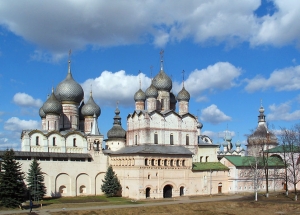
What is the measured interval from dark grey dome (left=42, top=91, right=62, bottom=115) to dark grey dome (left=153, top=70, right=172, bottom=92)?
12.2 m

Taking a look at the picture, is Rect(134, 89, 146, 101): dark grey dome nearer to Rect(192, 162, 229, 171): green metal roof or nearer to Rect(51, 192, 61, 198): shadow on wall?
Rect(192, 162, 229, 171): green metal roof

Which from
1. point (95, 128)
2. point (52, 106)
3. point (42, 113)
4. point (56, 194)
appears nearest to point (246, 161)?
point (95, 128)

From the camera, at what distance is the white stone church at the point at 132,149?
155 ft

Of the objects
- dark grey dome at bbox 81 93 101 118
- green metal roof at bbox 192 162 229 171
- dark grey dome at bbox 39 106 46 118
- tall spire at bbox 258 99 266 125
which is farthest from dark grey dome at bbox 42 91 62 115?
tall spire at bbox 258 99 266 125

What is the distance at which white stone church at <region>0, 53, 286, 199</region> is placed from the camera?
47.1 m

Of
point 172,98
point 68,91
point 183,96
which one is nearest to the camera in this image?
point 183,96

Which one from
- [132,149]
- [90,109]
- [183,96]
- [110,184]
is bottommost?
[110,184]

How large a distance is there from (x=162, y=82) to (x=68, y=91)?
39.5 ft

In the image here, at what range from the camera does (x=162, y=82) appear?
180 feet

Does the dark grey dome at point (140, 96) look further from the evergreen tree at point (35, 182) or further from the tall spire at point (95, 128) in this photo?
the evergreen tree at point (35, 182)

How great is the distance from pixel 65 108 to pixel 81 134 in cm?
551

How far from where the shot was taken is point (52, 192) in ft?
154

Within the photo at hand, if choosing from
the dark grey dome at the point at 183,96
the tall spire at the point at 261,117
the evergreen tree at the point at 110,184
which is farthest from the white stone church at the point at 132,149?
the tall spire at the point at 261,117

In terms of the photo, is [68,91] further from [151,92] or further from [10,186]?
[10,186]
